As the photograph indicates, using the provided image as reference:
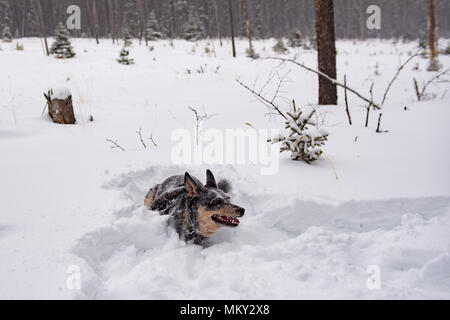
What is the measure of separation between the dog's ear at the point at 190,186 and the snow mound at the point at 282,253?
45cm

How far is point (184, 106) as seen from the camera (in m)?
8.06

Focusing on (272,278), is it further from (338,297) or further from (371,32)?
(371,32)

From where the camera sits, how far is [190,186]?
290cm

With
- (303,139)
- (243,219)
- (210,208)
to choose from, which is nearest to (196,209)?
(210,208)

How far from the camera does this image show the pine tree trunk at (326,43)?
704cm

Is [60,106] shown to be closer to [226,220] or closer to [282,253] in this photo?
[226,220]

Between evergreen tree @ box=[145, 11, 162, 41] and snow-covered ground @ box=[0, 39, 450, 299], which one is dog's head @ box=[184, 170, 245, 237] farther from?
evergreen tree @ box=[145, 11, 162, 41]

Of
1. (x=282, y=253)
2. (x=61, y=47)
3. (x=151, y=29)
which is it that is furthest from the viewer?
(x=151, y=29)

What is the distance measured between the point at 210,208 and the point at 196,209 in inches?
6.7

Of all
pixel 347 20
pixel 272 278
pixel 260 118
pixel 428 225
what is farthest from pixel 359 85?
pixel 347 20

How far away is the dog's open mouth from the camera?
277 cm

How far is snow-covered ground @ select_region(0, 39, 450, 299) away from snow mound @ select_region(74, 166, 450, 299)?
1cm

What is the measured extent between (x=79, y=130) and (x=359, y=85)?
9933mm
